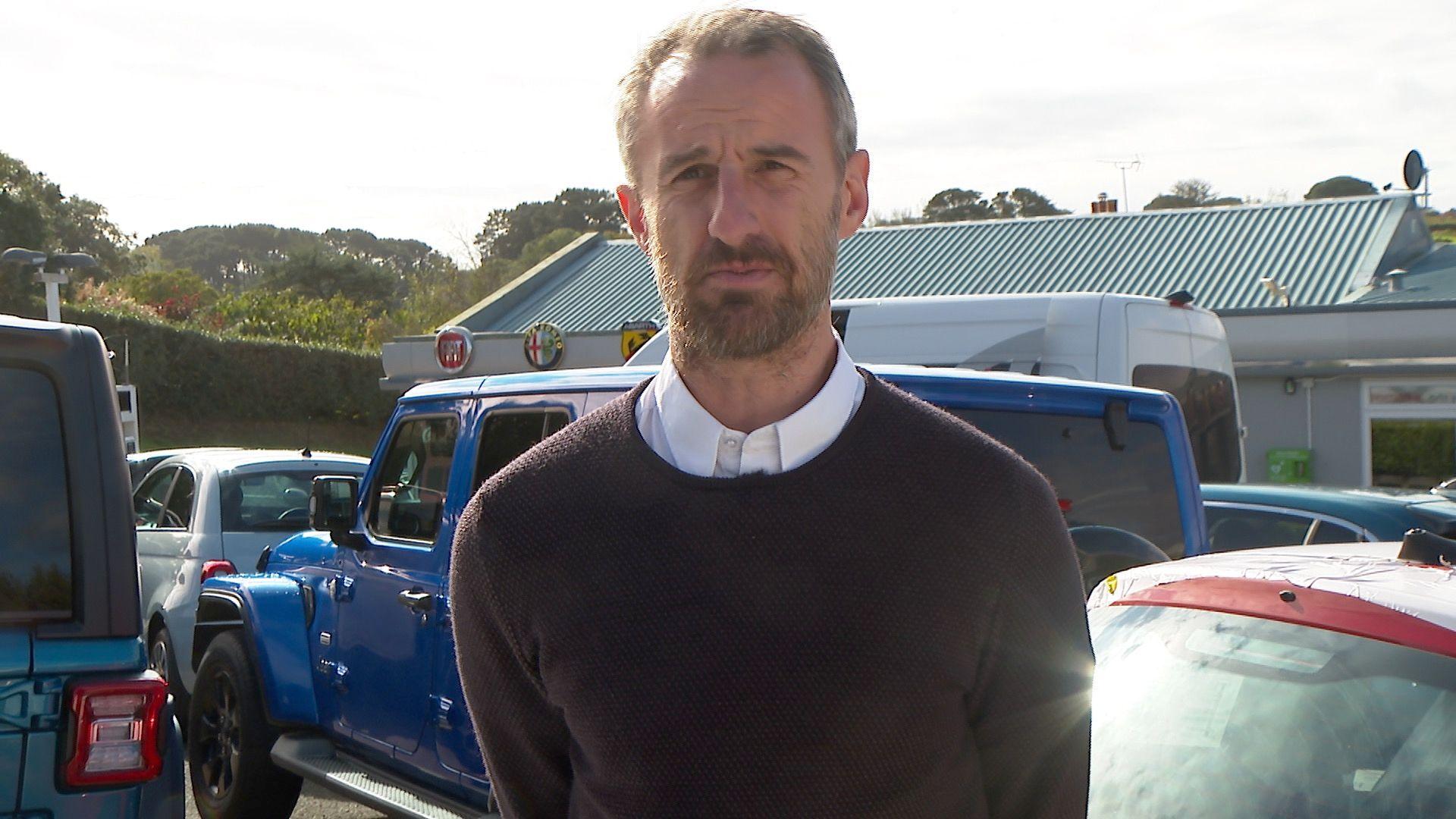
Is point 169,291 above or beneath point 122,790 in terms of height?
above

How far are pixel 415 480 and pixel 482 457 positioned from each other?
0.66m

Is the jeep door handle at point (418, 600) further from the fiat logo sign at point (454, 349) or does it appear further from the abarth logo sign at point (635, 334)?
the fiat logo sign at point (454, 349)

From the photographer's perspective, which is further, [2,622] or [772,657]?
[2,622]

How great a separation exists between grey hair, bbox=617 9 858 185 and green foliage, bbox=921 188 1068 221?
193 ft

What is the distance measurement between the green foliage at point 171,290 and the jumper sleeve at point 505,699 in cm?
4812

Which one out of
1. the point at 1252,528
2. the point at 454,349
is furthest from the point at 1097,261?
the point at 1252,528

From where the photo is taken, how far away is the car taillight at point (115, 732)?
3.80m

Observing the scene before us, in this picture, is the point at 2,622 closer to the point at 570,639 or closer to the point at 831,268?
the point at 570,639

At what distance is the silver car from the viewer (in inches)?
360

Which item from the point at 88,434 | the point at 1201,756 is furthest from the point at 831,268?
the point at 88,434

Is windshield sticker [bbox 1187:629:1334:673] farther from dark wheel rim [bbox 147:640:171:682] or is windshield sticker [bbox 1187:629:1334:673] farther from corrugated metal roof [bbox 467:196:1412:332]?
corrugated metal roof [bbox 467:196:1412:332]

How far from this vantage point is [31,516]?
3881 millimetres

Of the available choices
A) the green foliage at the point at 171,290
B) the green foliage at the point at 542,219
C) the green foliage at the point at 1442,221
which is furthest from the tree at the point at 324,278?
the green foliage at the point at 1442,221

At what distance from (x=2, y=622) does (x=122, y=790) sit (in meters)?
0.53
